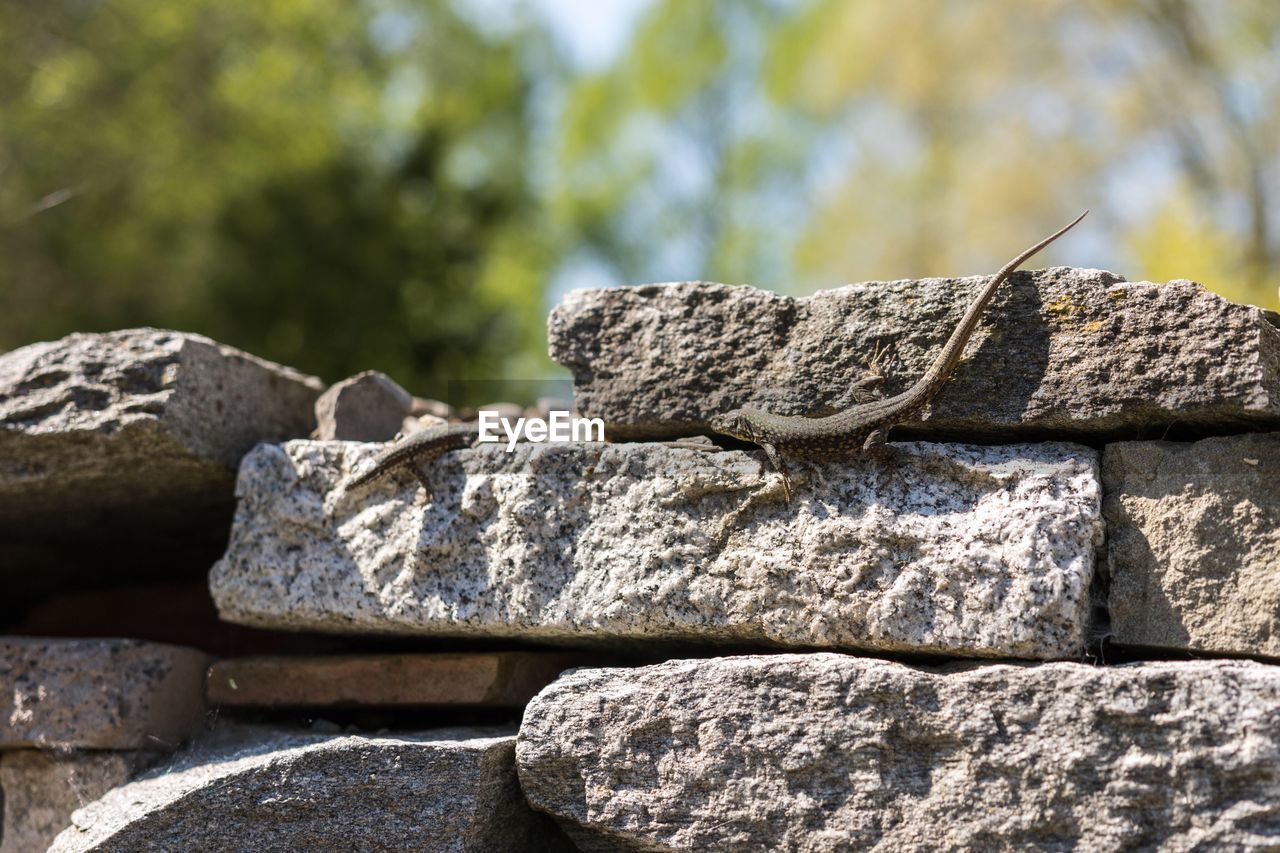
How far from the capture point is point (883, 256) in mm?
22719

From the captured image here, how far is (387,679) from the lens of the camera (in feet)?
13.0

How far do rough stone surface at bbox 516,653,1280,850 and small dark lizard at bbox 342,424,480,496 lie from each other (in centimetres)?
93

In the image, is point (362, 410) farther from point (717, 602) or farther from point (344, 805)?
point (717, 602)

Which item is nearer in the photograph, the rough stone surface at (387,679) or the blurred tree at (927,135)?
the rough stone surface at (387,679)

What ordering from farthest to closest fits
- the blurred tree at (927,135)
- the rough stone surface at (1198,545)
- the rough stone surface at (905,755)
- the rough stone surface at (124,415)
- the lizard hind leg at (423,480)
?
the blurred tree at (927,135)
the rough stone surface at (124,415)
the lizard hind leg at (423,480)
the rough stone surface at (1198,545)
the rough stone surface at (905,755)

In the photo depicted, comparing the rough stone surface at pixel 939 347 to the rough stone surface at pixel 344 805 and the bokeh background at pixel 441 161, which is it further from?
the bokeh background at pixel 441 161

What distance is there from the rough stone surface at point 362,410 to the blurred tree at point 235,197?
38.9 feet

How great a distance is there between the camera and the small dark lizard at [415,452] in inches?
148

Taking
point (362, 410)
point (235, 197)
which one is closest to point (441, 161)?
point (235, 197)

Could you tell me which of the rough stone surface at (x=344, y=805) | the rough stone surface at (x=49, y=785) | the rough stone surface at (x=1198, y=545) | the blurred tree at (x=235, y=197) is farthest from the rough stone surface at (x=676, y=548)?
the blurred tree at (x=235, y=197)

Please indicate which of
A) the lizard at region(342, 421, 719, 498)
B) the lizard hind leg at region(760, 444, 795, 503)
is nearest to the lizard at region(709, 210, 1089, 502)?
the lizard hind leg at region(760, 444, 795, 503)

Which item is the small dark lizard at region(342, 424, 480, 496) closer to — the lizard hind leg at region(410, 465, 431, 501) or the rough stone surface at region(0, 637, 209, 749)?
the lizard hind leg at region(410, 465, 431, 501)

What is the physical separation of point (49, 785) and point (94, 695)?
409mm

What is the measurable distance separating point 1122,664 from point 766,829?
40.9 inches
